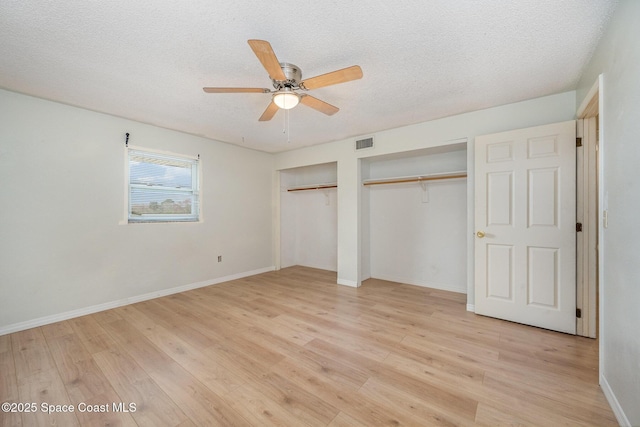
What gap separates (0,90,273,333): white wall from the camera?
2594 millimetres

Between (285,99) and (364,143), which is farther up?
(364,143)

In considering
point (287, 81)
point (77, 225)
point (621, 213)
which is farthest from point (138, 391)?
point (621, 213)

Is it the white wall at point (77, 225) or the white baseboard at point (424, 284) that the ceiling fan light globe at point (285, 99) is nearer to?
the white wall at point (77, 225)

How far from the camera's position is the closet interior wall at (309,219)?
5301 millimetres

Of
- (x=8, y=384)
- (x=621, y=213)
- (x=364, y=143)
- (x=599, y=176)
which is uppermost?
(x=364, y=143)

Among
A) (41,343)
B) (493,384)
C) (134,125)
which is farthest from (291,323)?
(134,125)

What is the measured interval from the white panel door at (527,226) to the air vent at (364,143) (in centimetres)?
147

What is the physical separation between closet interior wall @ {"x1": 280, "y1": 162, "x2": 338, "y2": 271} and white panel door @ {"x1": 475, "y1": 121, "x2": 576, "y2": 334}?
2838 mm

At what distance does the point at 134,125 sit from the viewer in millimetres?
3412

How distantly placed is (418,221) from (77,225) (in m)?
4.67

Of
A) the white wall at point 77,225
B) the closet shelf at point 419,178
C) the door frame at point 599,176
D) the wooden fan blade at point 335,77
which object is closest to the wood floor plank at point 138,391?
the white wall at point 77,225

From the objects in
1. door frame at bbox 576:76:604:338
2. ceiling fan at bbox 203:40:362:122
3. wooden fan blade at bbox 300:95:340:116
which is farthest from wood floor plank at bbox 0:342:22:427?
door frame at bbox 576:76:604:338

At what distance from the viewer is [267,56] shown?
5.17 ft

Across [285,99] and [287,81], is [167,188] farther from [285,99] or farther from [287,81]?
[287,81]
